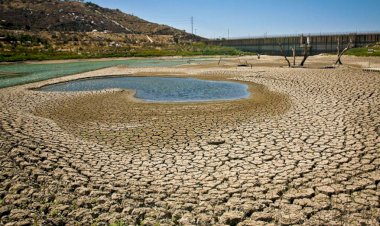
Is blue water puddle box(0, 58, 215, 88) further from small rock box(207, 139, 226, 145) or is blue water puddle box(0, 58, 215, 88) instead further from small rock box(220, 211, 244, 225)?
small rock box(220, 211, 244, 225)

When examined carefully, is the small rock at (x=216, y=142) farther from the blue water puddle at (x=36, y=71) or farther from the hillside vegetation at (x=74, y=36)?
the hillside vegetation at (x=74, y=36)

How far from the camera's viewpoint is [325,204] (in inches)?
205

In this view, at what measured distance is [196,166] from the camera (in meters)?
7.05

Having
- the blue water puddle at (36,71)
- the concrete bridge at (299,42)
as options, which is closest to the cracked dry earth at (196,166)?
the blue water puddle at (36,71)

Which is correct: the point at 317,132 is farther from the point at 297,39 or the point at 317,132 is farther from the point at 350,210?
the point at 297,39

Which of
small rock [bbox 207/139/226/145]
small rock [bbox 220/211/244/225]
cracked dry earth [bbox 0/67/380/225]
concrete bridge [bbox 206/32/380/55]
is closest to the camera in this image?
small rock [bbox 220/211/244/225]

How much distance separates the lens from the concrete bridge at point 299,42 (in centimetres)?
7894

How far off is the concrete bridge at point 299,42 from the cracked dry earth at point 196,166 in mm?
61831

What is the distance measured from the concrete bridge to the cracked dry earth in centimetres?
6183

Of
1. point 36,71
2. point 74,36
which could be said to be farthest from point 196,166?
point 74,36

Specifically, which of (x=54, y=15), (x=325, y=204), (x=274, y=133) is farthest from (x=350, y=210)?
(x=54, y=15)

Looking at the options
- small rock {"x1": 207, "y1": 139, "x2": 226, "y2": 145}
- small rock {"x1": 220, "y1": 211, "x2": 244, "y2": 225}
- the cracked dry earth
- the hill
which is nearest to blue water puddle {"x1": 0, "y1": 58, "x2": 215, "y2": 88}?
the cracked dry earth

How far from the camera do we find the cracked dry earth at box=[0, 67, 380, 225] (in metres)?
5.12

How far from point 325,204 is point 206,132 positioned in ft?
15.7
